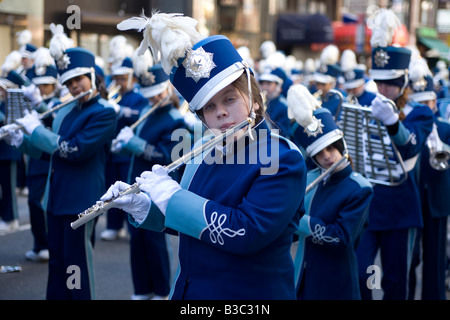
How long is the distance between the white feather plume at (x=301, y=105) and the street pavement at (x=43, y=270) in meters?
1.94

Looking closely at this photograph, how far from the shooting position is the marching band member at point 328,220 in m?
3.56

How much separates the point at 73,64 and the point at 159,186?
264cm

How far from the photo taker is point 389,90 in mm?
4625

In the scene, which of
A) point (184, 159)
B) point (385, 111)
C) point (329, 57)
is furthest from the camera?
point (329, 57)

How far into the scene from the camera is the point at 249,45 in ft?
73.5

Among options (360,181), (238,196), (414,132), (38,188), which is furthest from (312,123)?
(38,188)

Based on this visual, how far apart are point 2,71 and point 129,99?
1.50m

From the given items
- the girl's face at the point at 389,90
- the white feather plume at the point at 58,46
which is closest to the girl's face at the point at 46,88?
the white feather plume at the point at 58,46

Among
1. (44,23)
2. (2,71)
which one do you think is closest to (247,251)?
(2,71)

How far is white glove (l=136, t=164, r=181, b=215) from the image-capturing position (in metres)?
2.22

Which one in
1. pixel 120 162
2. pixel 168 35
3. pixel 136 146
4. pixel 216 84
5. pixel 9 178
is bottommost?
pixel 9 178

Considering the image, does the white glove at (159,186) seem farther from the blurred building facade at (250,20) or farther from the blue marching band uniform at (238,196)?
the blurred building facade at (250,20)

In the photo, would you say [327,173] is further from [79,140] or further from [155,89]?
[155,89]
